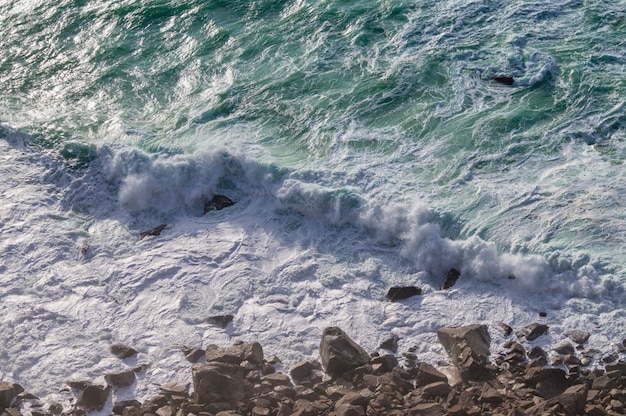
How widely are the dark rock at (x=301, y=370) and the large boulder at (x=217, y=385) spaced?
57cm

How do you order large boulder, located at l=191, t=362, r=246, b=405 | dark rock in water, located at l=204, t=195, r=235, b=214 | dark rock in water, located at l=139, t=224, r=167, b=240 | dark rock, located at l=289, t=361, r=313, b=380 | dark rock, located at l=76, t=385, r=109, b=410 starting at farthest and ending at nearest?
dark rock in water, located at l=204, t=195, r=235, b=214
dark rock in water, located at l=139, t=224, r=167, b=240
dark rock, located at l=289, t=361, r=313, b=380
dark rock, located at l=76, t=385, r=109, b=410
large boulder, located at l=191, t=362, r=246, b=405

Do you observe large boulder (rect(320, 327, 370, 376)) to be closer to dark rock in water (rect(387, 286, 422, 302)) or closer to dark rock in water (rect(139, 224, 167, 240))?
dark rock in water (rect(387, 286, 422, 302))

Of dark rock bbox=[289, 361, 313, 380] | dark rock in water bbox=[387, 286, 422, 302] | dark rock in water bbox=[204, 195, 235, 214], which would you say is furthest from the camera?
dark rock in water bbox=[204, 195, 235, 214]

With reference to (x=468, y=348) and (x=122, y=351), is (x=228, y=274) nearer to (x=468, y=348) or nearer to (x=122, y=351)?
(x=122, y=351)

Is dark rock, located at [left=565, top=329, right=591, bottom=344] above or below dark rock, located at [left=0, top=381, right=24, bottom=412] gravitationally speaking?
below

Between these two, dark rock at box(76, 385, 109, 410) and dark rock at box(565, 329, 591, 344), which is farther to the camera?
dark rock at box(565, 329, 591, 344)

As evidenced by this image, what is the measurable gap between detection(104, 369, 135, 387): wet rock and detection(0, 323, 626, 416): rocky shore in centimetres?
1

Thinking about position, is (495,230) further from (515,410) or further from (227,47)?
(227,47)

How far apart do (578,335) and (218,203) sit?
5.14 meters

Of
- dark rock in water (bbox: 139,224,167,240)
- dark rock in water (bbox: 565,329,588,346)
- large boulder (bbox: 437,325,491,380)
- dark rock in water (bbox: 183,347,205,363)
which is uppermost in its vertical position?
dark rock in water (bbox: 139,224,167,240)

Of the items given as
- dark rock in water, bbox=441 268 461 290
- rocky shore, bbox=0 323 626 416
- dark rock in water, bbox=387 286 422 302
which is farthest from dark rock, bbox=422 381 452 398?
dark rock in water, bbox=441 268 461 290

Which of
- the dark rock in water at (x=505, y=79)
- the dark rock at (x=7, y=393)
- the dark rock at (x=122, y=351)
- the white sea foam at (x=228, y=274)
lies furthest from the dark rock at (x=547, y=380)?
the dark rock in water at (x=505, y=79)

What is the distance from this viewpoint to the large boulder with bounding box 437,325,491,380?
8.41 m

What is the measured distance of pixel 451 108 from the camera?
13.2 meters
